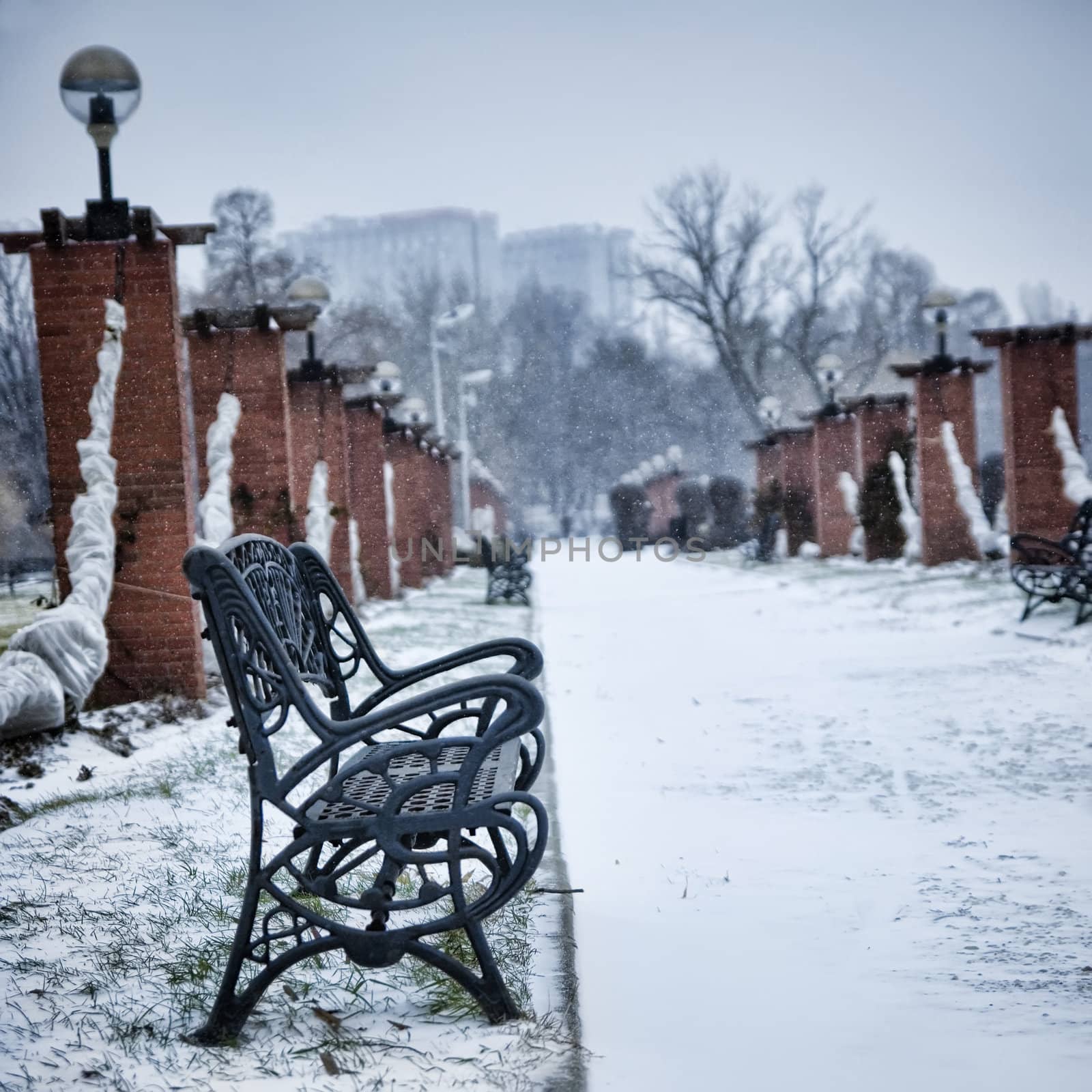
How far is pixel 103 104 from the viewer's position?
6.63m

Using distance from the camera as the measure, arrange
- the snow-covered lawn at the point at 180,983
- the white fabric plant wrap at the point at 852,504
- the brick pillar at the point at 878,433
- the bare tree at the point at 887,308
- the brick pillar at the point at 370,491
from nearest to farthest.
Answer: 1. the snow-covered lawn at the point at 180,983
2. the brick pillar at the point at 370,491
3. the brick pillar at the point at 878,433
4. the white fabric plant wrap at the point at 852,504
5. the bare tree at the point at 887,308

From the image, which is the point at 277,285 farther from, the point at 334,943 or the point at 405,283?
the point at 334,943

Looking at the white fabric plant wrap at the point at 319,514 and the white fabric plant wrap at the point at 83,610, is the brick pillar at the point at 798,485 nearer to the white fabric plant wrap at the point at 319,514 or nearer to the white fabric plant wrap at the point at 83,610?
the white fabric plant wrap at the point at 319,514

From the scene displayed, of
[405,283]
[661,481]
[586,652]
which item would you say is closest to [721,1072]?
[586,652]

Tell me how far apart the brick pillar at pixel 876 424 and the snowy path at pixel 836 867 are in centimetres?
1233

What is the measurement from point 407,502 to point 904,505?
8283mm

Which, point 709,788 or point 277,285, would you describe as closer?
point 709,788

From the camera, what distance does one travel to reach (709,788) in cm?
513

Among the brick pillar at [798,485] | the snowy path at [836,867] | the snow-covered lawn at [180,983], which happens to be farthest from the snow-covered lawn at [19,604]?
the brick pillar at [798,485]

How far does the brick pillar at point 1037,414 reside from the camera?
14.6 metres

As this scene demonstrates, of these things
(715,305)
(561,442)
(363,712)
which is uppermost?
(715,305)

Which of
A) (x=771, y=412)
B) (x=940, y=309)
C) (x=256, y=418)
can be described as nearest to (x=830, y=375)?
(x=771, y=412)

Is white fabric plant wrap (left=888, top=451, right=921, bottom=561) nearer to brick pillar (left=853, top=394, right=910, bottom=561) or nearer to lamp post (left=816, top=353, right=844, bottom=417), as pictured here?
brick pillar (left=853, top=394, right=910, bottom=561)

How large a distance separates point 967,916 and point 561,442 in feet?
186
